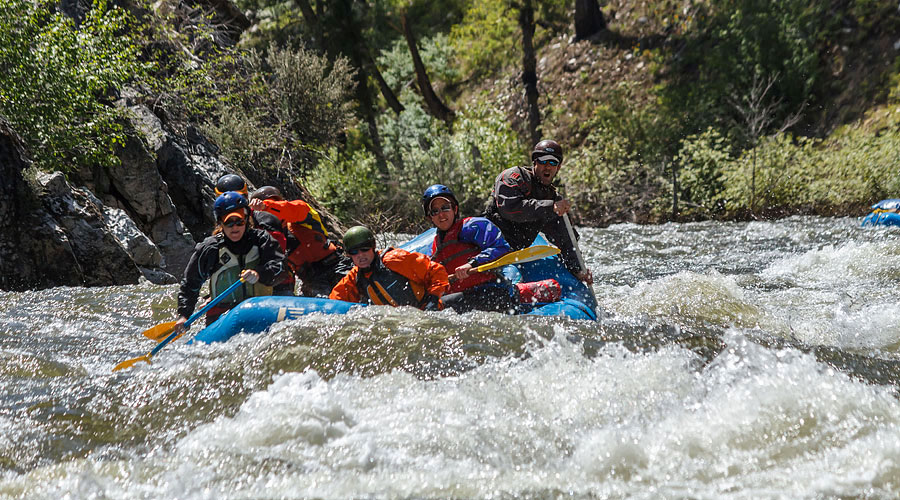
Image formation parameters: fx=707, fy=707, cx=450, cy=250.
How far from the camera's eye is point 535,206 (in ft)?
16.5

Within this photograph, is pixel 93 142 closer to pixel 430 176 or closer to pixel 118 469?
pixel 118 469

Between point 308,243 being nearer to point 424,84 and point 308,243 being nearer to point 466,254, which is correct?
point 466,254

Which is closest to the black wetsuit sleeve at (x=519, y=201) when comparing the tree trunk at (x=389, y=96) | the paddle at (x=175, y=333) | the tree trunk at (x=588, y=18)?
the paddle at (x=175, y=333)

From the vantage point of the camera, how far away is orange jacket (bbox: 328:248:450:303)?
4496 mm

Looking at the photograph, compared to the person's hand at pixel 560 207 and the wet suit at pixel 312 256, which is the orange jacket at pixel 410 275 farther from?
the wet suit at pixel 312 256

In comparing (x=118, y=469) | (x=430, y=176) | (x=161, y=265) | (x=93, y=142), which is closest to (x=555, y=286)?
(x=118, y=469)

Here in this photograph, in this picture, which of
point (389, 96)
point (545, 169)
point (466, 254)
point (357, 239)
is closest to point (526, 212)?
point (545, 169)

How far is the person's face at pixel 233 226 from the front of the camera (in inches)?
169

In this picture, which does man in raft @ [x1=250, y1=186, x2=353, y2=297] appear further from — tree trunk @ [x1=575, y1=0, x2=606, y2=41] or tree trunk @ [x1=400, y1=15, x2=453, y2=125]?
tree trunk @ [x1=575, y1=0, x2=606, y2=41]

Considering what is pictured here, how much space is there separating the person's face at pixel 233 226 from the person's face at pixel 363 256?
2.23 ft

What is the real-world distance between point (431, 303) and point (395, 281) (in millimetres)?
269

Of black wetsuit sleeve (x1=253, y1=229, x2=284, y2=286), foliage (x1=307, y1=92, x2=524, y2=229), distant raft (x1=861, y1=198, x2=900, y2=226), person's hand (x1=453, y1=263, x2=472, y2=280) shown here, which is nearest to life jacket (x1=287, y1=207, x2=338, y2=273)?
black wetsuit sleeve (x1=253, y1=229, x2=284, y2=286)

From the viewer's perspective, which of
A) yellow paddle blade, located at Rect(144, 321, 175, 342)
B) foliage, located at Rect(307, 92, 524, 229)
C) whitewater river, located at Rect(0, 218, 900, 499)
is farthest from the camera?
foliage, located at Rect(307, 92, 524, 229)

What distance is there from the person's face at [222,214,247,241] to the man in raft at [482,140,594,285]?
5.71 feet
